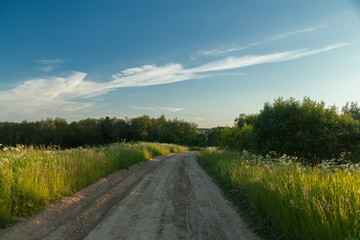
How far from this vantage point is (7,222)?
445cm

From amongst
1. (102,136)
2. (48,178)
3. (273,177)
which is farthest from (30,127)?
(273,177)

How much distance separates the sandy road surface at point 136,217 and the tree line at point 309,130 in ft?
18.3

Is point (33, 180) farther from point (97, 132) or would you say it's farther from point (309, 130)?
point (97, 132)

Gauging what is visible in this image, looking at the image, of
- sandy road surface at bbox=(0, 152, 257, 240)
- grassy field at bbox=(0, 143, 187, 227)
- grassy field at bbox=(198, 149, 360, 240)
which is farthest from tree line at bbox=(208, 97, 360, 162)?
grassy field at bbox=(0, 143, 187, 227)

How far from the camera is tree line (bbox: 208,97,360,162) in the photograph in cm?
917

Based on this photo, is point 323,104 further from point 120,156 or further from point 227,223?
point 120,156

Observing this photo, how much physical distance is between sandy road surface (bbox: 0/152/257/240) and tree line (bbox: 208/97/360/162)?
557 cm

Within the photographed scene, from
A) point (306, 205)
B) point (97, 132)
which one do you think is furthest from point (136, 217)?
point (97, 132)

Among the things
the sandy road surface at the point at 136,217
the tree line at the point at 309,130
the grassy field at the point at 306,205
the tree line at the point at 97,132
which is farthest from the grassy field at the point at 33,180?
the tree line at the point at 97,132

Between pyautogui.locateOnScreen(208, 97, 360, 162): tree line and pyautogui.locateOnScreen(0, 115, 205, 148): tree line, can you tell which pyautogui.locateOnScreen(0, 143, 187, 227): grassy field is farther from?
pyautogui.locateOnScreen(0, 115, 205, 148): tree line

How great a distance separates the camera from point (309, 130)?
10.1 meters

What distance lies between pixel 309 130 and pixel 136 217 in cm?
957

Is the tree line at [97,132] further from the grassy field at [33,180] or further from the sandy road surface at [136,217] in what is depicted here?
the sandy road surface at [136,217]

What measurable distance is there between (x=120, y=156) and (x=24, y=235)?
370 inches
